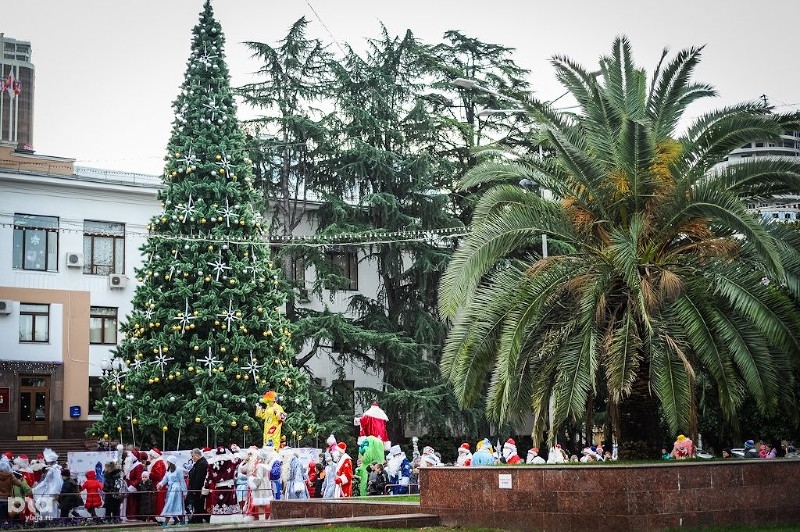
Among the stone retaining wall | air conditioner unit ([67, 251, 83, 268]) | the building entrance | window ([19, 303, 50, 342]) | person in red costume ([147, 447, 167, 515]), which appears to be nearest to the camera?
the stone retaining wall

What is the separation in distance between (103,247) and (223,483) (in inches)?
817

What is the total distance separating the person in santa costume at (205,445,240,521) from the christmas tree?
17.1 feet

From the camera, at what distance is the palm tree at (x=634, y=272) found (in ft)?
63.1

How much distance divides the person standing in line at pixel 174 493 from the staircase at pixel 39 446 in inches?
530

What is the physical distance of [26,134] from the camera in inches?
4336

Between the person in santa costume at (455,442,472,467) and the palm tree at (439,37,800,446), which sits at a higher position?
the palm tree at (439,37,800,446)

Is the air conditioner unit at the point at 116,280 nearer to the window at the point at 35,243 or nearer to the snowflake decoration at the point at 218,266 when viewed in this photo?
the window at the point at 35,243

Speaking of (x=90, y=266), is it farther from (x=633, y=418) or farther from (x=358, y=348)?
(x=633, y=418)

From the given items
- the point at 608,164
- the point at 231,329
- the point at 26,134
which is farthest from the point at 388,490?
the point at 26,134

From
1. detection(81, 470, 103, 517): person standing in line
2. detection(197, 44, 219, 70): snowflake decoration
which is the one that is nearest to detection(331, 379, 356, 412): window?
detection(197, 44, 219, 70): snowflake decoration

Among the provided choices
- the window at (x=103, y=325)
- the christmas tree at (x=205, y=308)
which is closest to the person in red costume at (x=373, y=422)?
the christmas tree at (x=205, y=308)

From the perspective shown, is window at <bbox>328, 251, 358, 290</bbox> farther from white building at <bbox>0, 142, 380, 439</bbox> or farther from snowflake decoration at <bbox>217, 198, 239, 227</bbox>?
snowflake decoration at <bbox>217, 198, 239, 227</bbox>

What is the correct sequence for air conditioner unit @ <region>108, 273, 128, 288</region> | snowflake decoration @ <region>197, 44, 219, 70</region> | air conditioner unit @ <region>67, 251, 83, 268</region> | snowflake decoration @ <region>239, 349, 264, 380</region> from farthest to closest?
1. air conditioner unit @ <region>108, 273, 128, 288</region>
2. air conditioner unit @ <region>67, 251, 83, 268</region>
3. snowflake decoration @ <region>197, 44, 219, 70</region>
4. snowflake decoration @ <region>239, 349, 264, 380</region>

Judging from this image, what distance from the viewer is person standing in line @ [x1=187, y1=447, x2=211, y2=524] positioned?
26.0 metres
